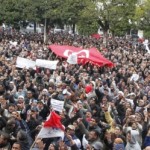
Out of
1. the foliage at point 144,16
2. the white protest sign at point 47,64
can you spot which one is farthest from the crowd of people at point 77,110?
the foliage at point 144,16

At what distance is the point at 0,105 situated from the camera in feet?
40.2

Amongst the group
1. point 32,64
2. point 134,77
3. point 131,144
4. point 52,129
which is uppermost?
point 52,129

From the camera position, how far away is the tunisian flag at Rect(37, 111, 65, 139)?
974cm

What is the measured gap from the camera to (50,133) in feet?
32.3

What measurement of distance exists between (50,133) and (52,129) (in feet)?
0.30

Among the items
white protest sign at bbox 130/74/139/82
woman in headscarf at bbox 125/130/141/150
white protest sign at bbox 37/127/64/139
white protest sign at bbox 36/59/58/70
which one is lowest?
white protest sign at bbox 130/74/139/82

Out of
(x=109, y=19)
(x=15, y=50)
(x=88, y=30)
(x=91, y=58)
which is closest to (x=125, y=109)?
(x=91, y=58)

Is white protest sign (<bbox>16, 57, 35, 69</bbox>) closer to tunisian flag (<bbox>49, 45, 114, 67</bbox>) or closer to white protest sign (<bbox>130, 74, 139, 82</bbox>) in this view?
tunisian flag (<bbox>49, 45, 114, 67</bbox>)

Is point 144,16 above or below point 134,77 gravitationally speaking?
above

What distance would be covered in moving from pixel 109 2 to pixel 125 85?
27622mm

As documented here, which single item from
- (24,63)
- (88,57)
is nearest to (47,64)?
(24,63)

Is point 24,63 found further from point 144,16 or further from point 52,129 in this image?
point 144,16

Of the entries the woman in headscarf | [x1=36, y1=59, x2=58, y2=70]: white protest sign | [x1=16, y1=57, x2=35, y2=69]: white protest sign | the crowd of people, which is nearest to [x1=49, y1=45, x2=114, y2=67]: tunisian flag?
the crowd of people

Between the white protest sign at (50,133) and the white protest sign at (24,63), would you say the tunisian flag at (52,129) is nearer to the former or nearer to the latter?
the white protest sign at (50,133)
